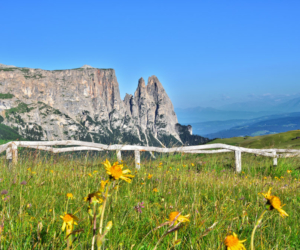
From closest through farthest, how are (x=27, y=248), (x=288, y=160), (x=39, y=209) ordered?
(x=27, y=248) < (x=39, y=209) < (x=288, y=160)

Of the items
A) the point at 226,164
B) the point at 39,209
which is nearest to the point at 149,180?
the point at 39,209

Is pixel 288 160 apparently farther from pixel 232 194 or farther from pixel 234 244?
pixel 234 244

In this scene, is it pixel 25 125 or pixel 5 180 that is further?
pixel 25 125

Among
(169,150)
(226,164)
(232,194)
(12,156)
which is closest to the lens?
(232,194)

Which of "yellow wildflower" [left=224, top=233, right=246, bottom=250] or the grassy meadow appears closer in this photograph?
"yellow wildflower" [left=224, top=233, right=246, bottom=250]

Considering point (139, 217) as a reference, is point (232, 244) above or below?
above

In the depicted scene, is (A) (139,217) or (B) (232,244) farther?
(A) (139,217)

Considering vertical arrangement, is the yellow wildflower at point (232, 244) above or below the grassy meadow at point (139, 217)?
above

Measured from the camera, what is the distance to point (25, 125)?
199m

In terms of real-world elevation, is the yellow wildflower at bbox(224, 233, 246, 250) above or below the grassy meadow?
above

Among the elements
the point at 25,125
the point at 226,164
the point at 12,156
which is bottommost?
the point at 226,164

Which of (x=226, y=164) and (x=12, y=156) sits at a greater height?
(x=12, y=156)

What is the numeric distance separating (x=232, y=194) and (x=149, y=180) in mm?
1575

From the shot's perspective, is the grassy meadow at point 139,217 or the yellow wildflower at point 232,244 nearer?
the yellow wildflower at point 232,244
